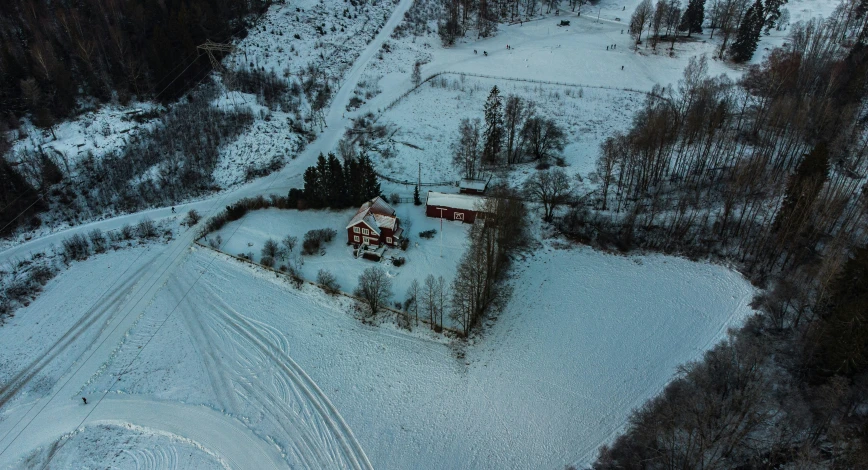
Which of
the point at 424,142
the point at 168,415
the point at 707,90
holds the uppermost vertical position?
the point at 707,90

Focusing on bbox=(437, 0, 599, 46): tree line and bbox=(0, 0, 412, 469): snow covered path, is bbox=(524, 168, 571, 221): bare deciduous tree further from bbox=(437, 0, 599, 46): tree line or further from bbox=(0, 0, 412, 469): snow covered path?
bbox=(437, 0, 599, 46): tree line

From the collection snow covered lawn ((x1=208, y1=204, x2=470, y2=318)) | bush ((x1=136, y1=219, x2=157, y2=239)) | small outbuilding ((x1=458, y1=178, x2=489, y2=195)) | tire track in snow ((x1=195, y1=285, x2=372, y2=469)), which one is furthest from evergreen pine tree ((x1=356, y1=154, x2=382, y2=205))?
bush ((x1=136, y1=219, x2=157, y2=239))

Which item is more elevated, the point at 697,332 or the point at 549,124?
the point at 549,124

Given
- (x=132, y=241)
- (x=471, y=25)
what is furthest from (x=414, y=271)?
(x=471, y=25)

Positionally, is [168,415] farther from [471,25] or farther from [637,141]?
[471,25]

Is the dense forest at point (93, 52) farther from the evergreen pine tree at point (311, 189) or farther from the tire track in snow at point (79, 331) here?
the tire track in snow at point (79, 331)

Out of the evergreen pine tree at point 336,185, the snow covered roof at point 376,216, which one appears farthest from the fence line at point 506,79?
the snow covered roof at point 376,216

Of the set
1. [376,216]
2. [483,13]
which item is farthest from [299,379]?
[483,13]
